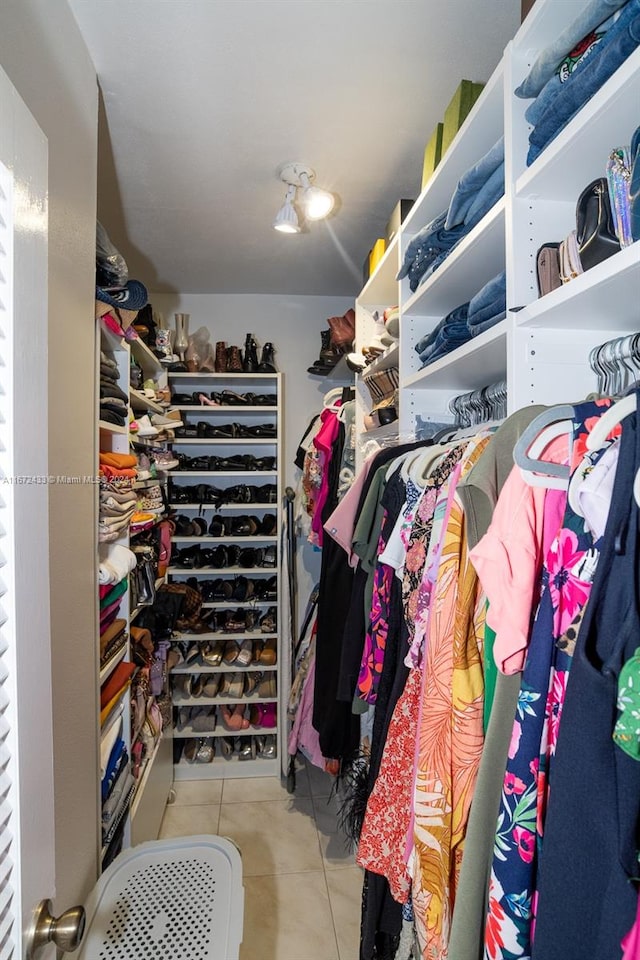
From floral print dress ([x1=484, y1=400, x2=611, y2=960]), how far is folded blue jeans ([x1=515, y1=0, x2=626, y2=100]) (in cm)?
55

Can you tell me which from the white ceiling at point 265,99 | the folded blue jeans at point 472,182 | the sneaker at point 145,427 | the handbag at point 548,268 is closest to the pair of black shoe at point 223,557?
the sneaker at point 145,427

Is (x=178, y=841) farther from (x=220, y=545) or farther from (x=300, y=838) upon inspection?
(x=220, y=545)

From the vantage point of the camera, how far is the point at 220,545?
294 cm

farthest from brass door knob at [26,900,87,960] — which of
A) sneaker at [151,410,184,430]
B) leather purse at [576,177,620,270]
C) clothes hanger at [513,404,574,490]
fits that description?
sneaker at [151,410,184,430]

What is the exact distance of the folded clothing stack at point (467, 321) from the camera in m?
1.05

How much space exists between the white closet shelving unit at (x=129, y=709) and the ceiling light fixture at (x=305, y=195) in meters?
0.72

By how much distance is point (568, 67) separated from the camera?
0.76m

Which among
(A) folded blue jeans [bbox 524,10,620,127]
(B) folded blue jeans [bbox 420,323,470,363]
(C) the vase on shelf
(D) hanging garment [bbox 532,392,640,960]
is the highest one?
(C) the vase on shelf

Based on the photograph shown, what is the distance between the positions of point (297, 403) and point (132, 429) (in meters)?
1.35

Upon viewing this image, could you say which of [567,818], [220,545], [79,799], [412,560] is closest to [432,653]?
[412,560]

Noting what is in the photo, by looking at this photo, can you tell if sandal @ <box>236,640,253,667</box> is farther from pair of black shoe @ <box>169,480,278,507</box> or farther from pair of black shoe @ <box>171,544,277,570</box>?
pair of black shoe @ <box>169,480,278,507</box>

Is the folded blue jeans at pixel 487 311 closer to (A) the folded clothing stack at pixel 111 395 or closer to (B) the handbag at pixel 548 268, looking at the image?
(B) the handbag at pixel 548 268

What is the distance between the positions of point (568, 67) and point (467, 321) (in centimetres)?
51

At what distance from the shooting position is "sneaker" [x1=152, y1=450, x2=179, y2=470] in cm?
251
